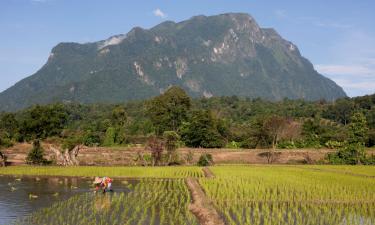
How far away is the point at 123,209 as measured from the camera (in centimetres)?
1714

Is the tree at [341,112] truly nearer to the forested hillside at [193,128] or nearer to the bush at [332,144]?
the forested hillside at [193,128]

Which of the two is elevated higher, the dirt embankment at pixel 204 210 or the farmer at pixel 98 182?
the farmer at pixel 98 182

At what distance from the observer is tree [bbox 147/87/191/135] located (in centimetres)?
6819

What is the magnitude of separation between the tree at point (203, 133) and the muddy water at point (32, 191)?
84.9 ft

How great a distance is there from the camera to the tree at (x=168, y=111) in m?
68.2

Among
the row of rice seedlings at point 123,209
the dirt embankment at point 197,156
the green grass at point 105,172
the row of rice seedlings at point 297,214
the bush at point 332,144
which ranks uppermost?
the bush at point 332,144

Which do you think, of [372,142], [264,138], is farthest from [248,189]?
[372,142]

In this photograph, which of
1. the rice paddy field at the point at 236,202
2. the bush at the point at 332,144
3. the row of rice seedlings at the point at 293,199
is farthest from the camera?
the bush at the point at 332,144

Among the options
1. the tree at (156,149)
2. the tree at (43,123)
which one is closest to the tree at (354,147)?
the tree at (156,149)

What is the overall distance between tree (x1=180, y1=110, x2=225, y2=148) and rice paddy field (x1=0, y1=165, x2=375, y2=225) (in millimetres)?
24552

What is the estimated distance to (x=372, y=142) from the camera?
55875 mm

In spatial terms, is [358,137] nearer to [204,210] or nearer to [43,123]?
[204,210]

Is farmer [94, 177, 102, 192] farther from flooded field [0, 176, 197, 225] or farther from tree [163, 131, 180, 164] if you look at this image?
tree [163, 131, 180, 164]

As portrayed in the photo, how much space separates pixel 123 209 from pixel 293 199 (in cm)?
743
